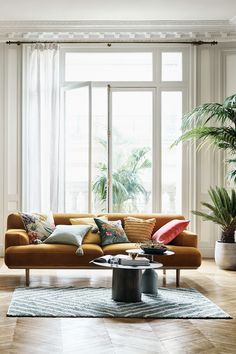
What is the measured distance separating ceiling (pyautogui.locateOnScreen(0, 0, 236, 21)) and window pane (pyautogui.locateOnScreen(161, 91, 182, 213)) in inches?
44.0

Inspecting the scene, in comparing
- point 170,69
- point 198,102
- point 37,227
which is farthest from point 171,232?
point 170,69

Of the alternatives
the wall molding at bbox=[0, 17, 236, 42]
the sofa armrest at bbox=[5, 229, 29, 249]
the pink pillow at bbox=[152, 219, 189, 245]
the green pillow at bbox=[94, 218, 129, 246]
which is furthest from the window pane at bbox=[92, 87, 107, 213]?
the sofa armrest at bbox=[5, 229, 29, 249]

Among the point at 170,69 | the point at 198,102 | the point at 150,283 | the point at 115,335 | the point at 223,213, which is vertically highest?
the point at 170,69

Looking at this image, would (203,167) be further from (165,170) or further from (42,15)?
(42,15)

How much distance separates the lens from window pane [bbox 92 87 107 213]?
8367 millimetres

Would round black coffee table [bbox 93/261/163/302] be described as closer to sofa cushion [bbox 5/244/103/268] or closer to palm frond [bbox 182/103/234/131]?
sofa cushion [bbox 5/244/103/268]

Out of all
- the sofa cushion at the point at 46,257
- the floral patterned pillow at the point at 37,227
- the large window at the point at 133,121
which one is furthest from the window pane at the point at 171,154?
the sofa cushion at the point at 46,257

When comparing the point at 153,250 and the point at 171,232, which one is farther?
the point at 171,232

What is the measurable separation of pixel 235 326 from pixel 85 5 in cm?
447

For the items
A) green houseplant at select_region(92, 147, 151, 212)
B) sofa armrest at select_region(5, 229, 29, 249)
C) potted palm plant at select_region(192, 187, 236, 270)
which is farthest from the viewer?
green houseplant at select_region(92, 147, 151, 212)

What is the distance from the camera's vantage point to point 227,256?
746 centimetres

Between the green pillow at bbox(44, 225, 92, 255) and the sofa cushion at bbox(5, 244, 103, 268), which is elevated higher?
the green pillow at bbox(44, 225, 92, 255)

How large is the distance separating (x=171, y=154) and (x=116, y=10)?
6.77ft

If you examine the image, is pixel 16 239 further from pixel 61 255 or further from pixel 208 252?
pixel 208 252
